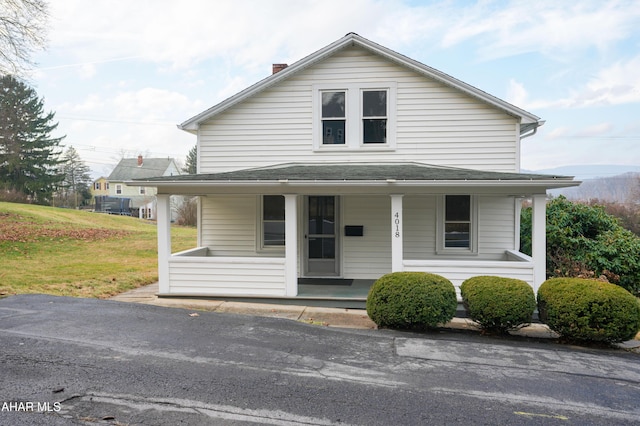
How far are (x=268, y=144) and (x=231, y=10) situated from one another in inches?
216

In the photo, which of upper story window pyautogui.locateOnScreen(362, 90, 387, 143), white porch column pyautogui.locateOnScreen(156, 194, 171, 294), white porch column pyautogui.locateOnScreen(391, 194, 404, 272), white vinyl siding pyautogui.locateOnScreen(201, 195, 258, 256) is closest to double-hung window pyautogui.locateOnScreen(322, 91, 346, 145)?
upper story window pyautogui.locateOnScreen(362, 90, 387, 143)

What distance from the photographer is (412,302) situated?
678cm

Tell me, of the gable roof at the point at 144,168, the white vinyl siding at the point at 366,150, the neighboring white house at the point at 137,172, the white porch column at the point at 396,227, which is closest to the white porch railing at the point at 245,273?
the white porch column at the point at 396,227

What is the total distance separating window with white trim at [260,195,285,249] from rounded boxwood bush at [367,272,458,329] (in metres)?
4.21

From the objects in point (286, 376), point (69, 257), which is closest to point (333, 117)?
point (286, 376)

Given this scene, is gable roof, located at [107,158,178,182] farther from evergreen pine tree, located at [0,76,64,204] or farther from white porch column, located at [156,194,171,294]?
white porch column, located at [156,194,171,294]

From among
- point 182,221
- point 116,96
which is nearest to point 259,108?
point 182,221

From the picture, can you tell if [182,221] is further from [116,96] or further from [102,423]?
[102,423]

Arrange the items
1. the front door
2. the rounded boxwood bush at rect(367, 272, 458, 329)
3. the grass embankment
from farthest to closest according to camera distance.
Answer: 1. the front door
2. the grass embankment
3. the rounded boxwood bush at rect(367, 272, 458, 329)

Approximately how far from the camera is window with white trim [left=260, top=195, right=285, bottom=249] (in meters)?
10.8

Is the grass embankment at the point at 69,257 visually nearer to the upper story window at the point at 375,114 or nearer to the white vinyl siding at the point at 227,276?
the white vinyl siding at the point at 227,276

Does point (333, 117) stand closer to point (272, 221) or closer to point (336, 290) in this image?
point (272, 221)

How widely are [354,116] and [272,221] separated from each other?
3422 mm

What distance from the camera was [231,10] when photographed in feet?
43.7
